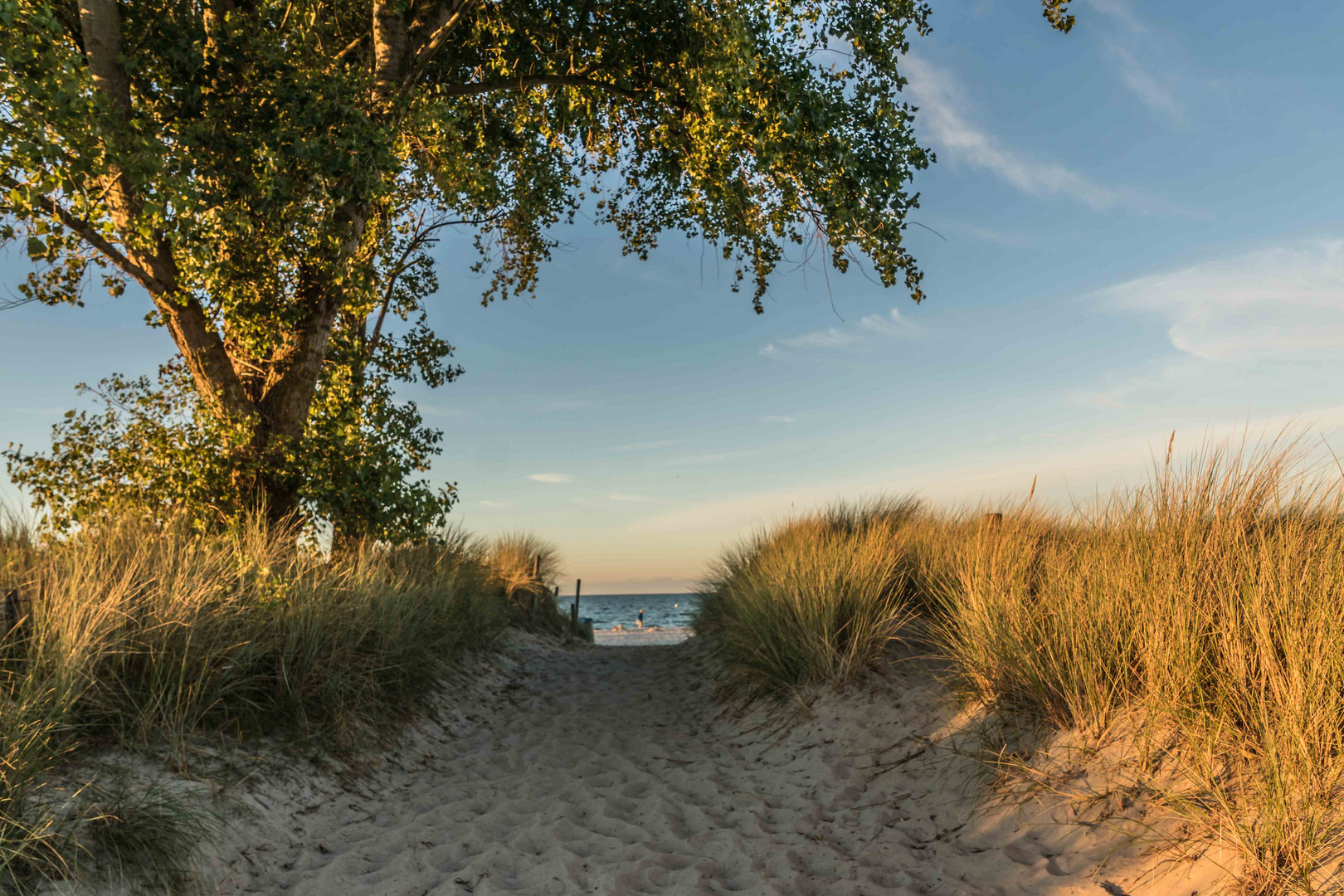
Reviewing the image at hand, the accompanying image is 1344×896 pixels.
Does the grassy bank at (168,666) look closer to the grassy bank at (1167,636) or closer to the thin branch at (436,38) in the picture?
the grassy bank at (1167,636)

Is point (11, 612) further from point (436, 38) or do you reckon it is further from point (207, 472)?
point (436, 38)

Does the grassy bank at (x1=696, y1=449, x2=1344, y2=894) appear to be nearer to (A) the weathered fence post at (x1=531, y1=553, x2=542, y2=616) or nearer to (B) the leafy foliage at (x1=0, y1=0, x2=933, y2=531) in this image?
(B) the leafy foliage at (x1=0, y1=0, x2=933, y2=531)

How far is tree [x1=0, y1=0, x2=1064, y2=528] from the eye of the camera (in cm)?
620

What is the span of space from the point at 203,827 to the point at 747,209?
7.82m

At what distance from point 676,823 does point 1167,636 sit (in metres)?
3.29

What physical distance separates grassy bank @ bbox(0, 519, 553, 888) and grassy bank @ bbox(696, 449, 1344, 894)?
364cm

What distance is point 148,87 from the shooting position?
781 cm

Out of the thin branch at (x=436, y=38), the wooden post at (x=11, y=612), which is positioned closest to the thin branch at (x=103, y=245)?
the wooden post at (x=11, y=612)

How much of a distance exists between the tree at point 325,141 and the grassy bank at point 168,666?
194cm

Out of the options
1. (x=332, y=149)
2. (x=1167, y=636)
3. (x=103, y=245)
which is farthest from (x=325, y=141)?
(x=1167, y=636)

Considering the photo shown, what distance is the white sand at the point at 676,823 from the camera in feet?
13.6

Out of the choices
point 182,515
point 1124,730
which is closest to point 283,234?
point 182,515

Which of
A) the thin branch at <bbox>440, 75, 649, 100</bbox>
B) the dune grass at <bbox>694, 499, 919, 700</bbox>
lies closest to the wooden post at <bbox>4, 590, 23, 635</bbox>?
the dune grass at <bbox>694, 499, 919, 700</bbox>

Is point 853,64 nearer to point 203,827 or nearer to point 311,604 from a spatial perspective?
point 311,604
